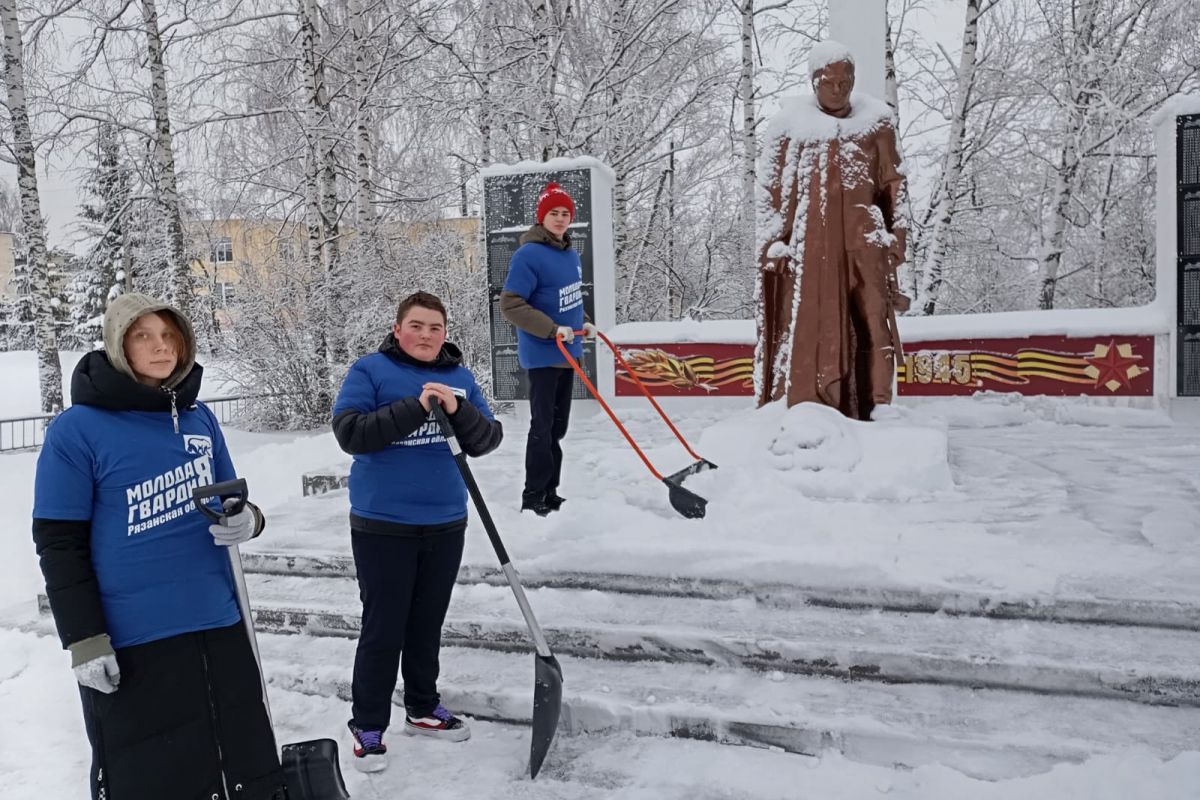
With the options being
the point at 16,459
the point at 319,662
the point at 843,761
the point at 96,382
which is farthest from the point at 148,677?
the point at 16,459

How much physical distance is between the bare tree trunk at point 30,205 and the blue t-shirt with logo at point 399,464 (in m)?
11.1

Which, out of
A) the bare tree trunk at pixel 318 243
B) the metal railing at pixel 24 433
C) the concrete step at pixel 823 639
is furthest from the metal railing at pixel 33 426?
the concrete step at pixel 823 639

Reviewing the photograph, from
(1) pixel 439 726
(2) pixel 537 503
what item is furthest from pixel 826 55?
(1) pixel 439 726

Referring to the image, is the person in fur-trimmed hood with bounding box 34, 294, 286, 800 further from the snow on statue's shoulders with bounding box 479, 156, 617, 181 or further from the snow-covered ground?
the snow on statue's shoulders with bounding box 479, 156, 617, 181

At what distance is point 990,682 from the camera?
3211mm

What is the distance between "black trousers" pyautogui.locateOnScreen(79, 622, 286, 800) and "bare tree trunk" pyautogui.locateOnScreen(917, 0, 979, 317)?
13.8m

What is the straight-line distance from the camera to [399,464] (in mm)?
3002

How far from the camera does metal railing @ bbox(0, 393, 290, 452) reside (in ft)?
39.3

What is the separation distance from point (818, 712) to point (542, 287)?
2.75 metres

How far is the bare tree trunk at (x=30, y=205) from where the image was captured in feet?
40.0

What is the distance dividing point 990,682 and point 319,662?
2.70 meters

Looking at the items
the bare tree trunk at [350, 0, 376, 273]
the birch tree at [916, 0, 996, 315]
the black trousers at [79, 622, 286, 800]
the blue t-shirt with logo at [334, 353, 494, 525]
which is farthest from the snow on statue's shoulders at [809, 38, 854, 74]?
the birch tree at [916, 0, 996, 315]

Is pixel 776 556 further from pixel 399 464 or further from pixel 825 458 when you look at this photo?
pixel 399 464

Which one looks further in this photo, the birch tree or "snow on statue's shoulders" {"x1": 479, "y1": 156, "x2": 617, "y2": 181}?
the birch tree
